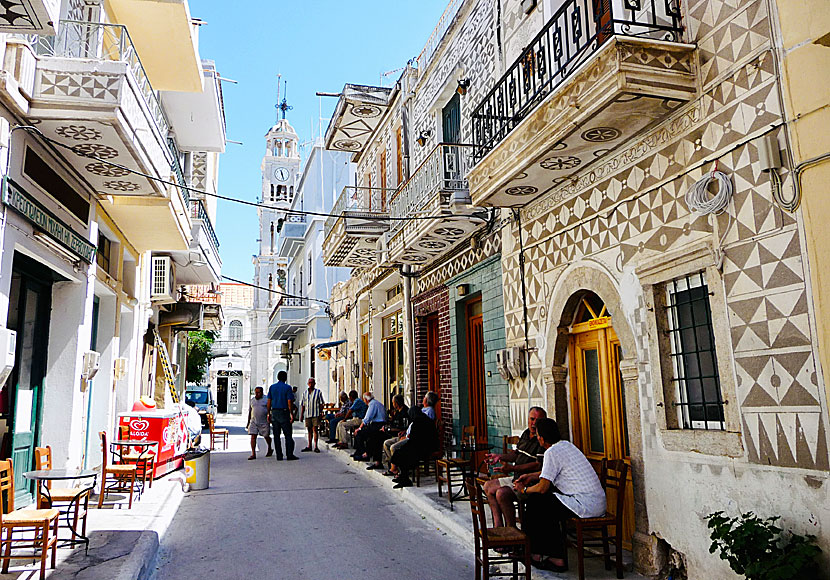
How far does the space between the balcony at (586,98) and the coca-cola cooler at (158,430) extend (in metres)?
6.65

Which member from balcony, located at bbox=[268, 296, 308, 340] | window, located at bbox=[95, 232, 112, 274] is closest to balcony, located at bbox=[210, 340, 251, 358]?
balcony, located at bbox=[268, 296, 308, 340]

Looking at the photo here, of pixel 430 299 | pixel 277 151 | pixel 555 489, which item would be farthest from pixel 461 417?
pixel 277 151

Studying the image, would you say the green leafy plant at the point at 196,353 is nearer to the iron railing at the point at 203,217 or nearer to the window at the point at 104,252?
the iron railing at the point at 203,217

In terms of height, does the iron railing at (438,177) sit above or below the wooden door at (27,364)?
above

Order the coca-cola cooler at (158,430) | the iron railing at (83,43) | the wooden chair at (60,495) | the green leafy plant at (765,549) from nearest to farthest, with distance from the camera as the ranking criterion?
the green leafy plant at (765,549), the wooden chair at (60,495), the iron railing at (83,43), the coca-cola cooler at (158,430)

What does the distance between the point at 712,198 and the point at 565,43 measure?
2.62 m

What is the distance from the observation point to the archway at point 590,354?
5797 millimetres

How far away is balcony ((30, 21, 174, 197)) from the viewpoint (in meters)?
6.82

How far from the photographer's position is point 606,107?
5.27 m

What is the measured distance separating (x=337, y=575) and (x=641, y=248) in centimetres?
405

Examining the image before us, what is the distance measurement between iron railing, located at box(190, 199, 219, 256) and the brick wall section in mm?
5385

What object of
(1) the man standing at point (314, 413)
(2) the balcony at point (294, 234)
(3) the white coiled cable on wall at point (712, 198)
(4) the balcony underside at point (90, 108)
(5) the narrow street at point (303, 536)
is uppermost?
(2) the balcony at point (294, 234)

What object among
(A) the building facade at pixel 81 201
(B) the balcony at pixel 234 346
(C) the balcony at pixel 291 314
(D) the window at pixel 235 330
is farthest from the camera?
(D) the window at pixel 235 330

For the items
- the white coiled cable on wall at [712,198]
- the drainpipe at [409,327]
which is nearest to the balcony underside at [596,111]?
the white coiled cable on wall at [712,198]
